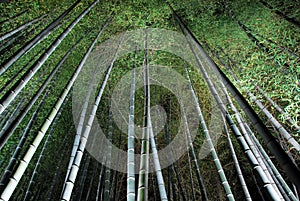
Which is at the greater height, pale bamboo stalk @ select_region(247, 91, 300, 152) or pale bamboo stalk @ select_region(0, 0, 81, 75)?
pale bamboo stalk @ select_region(0, 0, 81, 75)

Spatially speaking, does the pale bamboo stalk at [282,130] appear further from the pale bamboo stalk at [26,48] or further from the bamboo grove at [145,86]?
the pale bamboo stalk at [26,48]

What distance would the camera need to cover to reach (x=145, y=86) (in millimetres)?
2854

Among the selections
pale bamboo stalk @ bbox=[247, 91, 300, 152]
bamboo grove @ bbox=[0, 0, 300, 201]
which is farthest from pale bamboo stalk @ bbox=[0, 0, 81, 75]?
pale bamboo stalk @ bbox=[247, 91, 300, 152]

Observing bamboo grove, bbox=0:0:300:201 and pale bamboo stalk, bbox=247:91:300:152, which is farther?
bamboo grove, bbox=0:0:300:201

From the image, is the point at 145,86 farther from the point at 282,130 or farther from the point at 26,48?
the point at 282,130

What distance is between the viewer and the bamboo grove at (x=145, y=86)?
8.80 ft

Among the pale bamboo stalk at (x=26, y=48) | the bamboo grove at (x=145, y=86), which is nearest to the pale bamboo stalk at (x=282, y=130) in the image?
the bamboo grove at (x=145, y=86)

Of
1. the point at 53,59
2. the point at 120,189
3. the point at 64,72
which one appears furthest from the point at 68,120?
the point at 120,189

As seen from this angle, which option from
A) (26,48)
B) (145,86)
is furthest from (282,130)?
(26,48)

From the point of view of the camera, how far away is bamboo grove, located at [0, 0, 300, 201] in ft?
8.80

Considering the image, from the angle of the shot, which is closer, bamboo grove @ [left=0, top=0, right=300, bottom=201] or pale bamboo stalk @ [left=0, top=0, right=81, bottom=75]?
pale bamboo stalk @ [left=0, top=0, right=81, bottom=75]

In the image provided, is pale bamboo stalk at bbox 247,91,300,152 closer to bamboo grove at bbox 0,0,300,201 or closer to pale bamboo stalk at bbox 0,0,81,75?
bamboo grove at bbox 0,0,300,201

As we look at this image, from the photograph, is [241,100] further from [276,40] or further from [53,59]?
[53,59]

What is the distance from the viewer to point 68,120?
5039 millimetres
